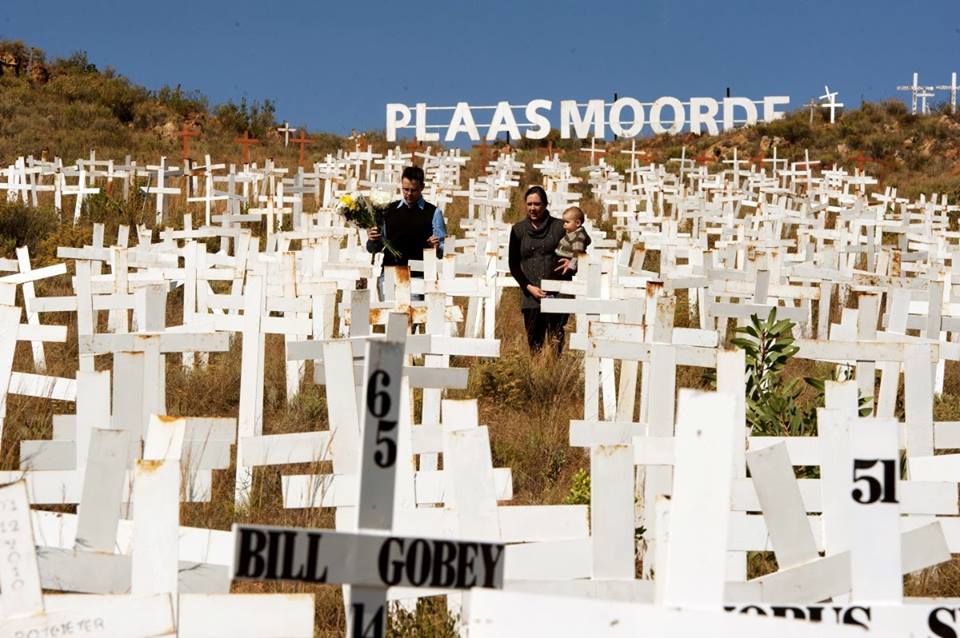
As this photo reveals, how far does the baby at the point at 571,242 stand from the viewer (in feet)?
32.9

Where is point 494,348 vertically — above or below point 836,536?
above

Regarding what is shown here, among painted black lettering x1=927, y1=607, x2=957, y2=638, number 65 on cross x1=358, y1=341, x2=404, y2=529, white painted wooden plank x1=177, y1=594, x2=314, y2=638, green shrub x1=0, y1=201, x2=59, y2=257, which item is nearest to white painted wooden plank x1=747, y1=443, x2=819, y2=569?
painted black lettering x1=927, y1=607, x2=957, y2=638

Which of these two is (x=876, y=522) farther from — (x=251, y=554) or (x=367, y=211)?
(x=367, y=211)

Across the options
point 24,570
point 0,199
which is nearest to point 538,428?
point 24,570

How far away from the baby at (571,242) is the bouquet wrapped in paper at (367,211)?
1.24m

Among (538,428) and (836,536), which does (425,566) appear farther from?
(538,428)

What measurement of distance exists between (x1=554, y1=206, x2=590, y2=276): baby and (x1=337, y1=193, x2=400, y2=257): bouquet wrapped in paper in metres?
1.24

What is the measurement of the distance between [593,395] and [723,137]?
138 ft

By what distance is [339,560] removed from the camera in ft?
7.04

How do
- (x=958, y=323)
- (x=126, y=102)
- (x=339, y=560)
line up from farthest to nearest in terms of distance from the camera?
(x=126, y=102) < (x=958, y=323) < (x=339, y=560)

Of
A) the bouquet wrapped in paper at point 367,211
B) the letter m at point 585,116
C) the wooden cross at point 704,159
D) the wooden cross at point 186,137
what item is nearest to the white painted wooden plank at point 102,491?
the bouquet wrapped in paper at point 367,211

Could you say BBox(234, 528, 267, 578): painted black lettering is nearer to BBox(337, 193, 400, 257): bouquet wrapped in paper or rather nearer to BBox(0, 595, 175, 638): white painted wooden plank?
BBox(0, 595, 175, 638): white painted wooden plank

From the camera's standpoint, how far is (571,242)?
1014 cm

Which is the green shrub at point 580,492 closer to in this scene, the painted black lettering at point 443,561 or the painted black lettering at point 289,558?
the painted black lettering at point 443,561
